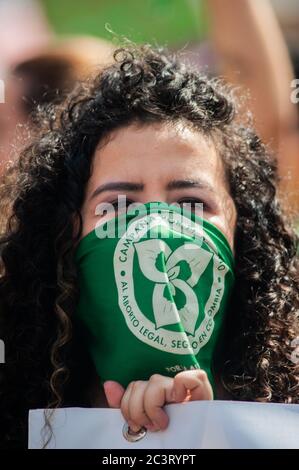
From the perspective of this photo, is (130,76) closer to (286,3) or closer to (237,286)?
(237,286)

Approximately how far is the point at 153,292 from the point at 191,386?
0.23 meters

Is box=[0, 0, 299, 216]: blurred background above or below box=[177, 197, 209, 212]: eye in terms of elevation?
above

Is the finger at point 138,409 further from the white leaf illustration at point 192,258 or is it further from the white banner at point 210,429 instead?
the white leaf illustration at point 192,258

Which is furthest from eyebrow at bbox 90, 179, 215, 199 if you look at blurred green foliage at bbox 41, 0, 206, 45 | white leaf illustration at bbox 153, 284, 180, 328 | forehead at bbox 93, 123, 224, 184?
blurred green foliage at bbox 41, 0, 206, 45

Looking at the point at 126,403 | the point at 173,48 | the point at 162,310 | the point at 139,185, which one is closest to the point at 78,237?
the point at 139,185

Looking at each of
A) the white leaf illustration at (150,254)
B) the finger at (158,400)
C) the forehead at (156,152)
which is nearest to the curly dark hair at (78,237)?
the forehead at (156,152)

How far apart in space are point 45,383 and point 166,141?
1.93 feet

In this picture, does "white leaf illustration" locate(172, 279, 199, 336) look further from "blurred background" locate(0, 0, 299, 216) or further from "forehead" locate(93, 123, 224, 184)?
"blurred background" locate(0, 0, 299, 216)

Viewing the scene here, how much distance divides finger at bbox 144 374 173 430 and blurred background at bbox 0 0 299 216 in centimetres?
92

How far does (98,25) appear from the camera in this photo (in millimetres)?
3145

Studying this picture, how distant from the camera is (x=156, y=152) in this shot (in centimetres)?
177

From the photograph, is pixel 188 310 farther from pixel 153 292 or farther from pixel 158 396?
pixel 158 396

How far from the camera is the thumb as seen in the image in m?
1.49
